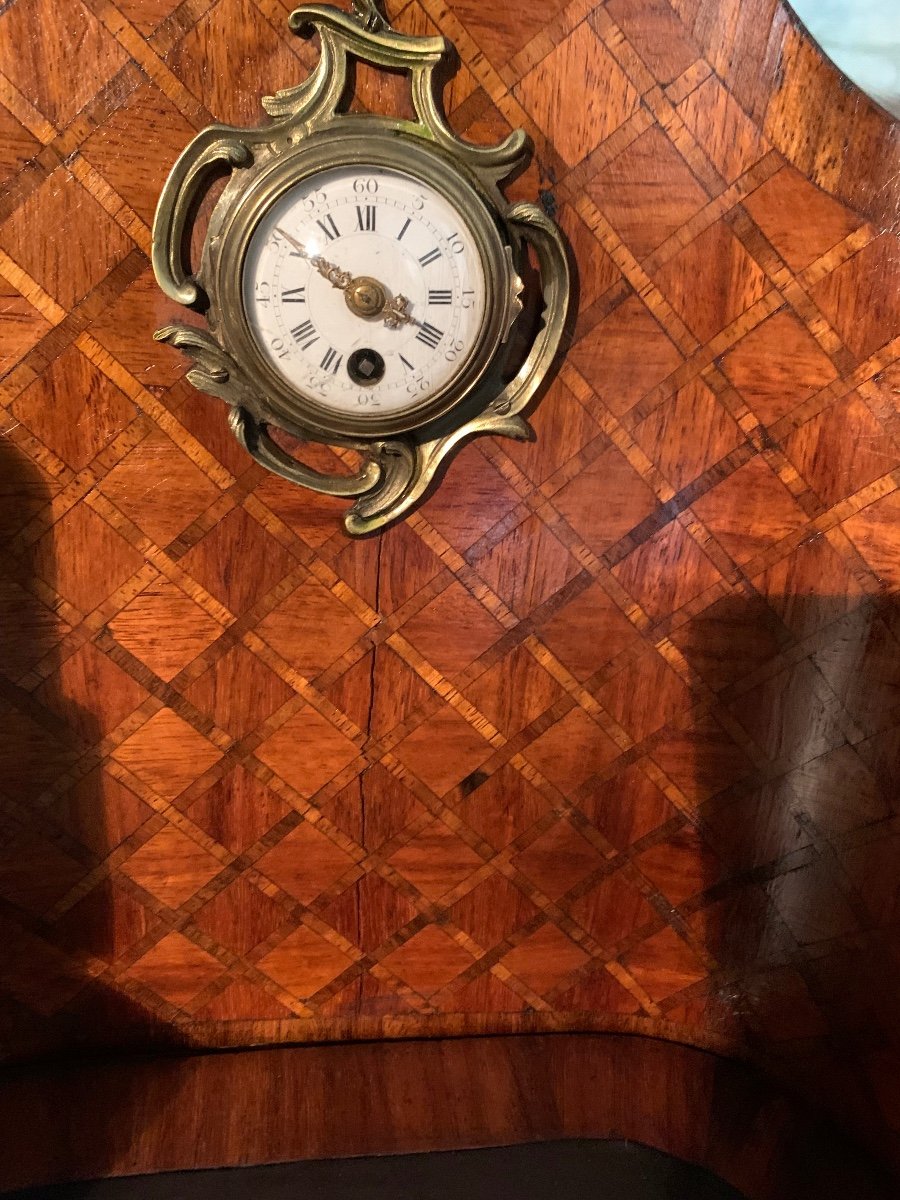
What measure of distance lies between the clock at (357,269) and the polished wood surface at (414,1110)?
922 millimetres

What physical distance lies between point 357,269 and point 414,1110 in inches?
47.1

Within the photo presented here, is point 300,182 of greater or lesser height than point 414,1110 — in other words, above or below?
above

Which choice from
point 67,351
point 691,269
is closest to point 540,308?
point 691,269

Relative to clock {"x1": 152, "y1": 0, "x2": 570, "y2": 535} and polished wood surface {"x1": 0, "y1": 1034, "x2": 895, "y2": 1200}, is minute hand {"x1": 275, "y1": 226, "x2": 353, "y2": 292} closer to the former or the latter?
clock {"x1": 152, "y1": 0, "x2": 570, "y2": 535}

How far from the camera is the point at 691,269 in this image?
1016mm

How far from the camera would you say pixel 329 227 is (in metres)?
0.91

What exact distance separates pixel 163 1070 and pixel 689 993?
866 mm

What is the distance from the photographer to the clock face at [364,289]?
2.98 feet

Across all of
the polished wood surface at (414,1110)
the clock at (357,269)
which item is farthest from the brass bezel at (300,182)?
the polished wood surface at (414,1110)

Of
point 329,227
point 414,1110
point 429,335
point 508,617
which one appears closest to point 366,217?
point 329,227

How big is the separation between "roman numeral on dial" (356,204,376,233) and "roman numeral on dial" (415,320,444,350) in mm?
123

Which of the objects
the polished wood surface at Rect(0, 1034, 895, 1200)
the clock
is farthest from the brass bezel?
the polished wood surface at Rect(0, 1034, 895, 1200)

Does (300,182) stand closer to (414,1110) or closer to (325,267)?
(325,267)

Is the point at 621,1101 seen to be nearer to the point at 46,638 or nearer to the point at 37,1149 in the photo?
the point at 37,1149
